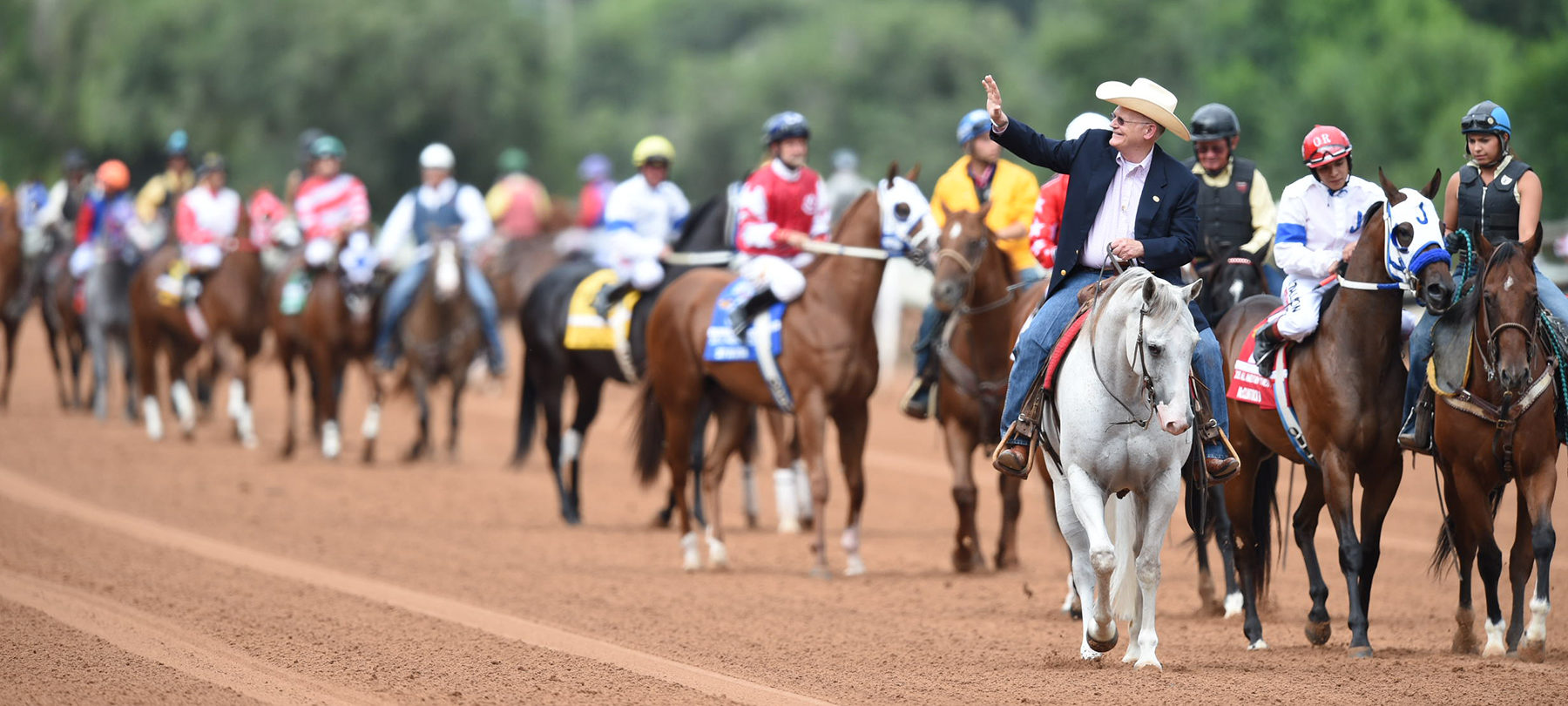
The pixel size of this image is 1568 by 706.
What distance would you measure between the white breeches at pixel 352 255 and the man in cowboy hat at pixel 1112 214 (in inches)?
411

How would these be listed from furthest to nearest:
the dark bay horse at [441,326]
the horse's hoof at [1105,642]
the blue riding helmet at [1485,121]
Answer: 1. the dark bay horse at [441,326]
2. the blue riding helmet at [1485,121]
3. the horse's hoof at [1105,642]

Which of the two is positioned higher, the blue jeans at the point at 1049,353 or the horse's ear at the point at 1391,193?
the horse's ear at the point at 1391,193

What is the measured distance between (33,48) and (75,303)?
23.7 metres

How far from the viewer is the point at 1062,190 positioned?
995cm

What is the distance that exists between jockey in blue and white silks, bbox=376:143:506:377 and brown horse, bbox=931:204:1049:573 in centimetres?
686

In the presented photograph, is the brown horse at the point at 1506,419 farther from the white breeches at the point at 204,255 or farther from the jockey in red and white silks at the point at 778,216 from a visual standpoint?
the white breeches at the point at 204,255


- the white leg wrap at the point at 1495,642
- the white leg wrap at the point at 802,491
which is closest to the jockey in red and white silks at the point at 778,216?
the white leg wrap at the point at 802,491

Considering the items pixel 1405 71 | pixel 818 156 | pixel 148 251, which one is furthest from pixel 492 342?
pixel 818 156

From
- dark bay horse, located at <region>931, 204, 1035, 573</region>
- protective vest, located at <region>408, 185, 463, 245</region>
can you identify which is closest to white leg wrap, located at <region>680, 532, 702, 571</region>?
dark bay horse, located at <region>931, 204, 1035, 573</region>

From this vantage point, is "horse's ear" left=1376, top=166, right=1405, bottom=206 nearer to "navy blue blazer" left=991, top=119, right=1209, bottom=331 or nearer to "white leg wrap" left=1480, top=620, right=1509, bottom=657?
"navy blue blazer" left=991, top=119, right=1209, bottom=331

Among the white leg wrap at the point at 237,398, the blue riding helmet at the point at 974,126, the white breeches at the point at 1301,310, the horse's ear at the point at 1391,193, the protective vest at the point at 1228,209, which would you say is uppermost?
the blue riding helmet at the point at 974,126

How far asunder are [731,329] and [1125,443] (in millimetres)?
4524

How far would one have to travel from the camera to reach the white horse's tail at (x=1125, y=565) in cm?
777

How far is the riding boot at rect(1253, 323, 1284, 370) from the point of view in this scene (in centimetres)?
874
